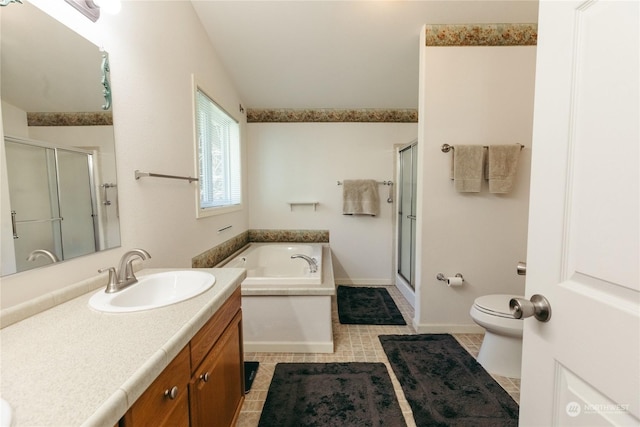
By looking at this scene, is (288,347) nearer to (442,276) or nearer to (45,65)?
(442,276)

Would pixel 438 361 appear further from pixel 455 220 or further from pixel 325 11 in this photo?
pixel 325 11

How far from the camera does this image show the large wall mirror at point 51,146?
2.62 ft

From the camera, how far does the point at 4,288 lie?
0.78 metres

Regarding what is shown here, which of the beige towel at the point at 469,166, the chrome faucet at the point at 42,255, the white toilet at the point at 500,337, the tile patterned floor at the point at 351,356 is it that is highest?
the beige towel at the point at 469,166

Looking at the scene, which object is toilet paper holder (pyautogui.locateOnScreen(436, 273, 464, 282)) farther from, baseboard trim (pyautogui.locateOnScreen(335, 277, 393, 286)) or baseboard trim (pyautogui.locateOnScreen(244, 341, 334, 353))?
baseboard trim (pyautogui.locateOnScreen(335, 277, 393, 286))

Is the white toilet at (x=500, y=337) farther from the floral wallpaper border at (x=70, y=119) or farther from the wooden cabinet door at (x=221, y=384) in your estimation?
the floral wallpaper border at (x=70, y=119)

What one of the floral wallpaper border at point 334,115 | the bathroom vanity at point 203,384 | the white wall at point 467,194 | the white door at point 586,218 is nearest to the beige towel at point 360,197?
the floral wallpaper border at point 334,115

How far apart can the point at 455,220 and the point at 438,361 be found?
109 centimetres

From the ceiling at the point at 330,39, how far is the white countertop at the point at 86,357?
2.05 meters

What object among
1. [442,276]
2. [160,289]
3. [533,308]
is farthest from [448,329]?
[160,289]

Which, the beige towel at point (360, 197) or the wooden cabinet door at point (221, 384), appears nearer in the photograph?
the wooden cabinet door at point (221, 384)

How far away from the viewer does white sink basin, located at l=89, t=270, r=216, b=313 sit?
0.97m

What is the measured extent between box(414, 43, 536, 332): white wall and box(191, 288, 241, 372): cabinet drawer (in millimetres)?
1646

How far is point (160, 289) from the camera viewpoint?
1.18m
